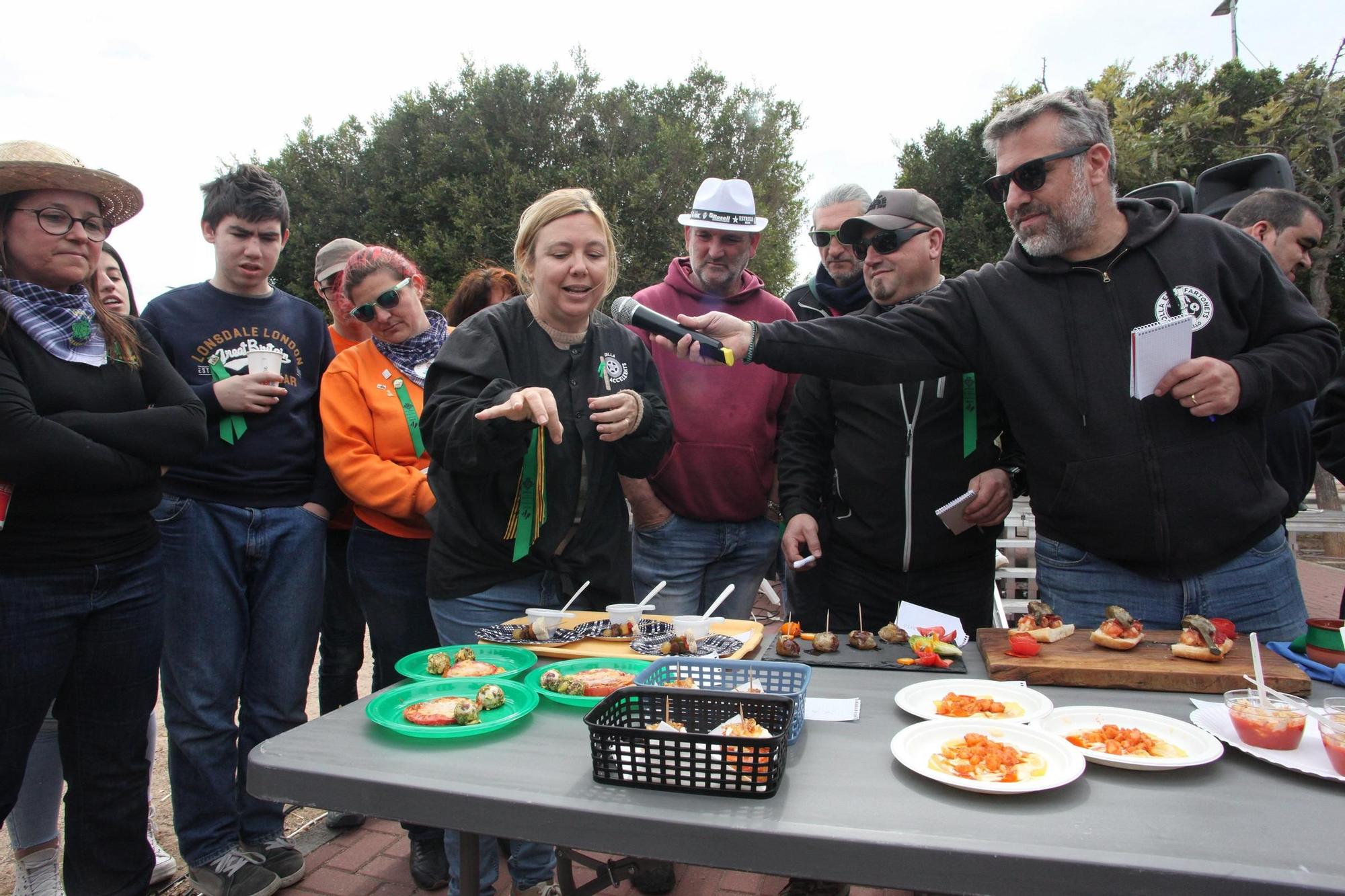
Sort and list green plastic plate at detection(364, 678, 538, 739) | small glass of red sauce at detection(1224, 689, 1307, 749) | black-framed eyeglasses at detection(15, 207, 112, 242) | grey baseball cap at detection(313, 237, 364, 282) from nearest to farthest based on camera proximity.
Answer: small glass of red sauce at detection(1224, 689, 1307, 749) → green plastic plate at detection(364, 678, 538, 739) → black-framed eyeglasses at detection(15, 207, 112, 242) → grey baseball cap at detection(313, 237, 364, 282)

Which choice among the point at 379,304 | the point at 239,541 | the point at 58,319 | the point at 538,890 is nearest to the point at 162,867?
the point at 239,541

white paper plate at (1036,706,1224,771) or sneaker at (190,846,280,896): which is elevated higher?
white paper plate at (1036,706,1224,771)

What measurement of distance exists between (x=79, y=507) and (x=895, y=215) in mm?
2792

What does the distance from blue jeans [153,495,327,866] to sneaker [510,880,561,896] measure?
954 mm

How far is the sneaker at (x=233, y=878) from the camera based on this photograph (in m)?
2.70

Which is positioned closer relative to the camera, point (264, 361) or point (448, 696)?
point (448, 696)

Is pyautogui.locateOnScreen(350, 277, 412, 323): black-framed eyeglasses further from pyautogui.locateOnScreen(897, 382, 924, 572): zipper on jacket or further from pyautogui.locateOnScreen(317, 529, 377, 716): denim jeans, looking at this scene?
pyautogui.locateOnScreen(897, 382, 924, 572): zipper on jacket

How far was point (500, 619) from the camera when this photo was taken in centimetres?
250

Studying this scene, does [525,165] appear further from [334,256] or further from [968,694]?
[968,694]

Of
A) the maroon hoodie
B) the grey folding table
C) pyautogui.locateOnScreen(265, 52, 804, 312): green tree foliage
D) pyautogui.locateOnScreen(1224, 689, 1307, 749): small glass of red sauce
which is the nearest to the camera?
the grey folding table

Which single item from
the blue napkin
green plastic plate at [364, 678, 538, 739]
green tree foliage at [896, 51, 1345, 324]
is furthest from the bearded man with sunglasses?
green tree foliage at [896, 51, 1345, 324]

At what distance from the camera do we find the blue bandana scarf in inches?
127

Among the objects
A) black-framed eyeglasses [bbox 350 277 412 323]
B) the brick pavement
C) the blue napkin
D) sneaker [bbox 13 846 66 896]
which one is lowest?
the brick pavement

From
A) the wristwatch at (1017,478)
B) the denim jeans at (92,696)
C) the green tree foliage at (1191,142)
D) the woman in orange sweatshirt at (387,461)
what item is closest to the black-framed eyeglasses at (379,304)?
the woman in orange sweatshirt at (387,461)
